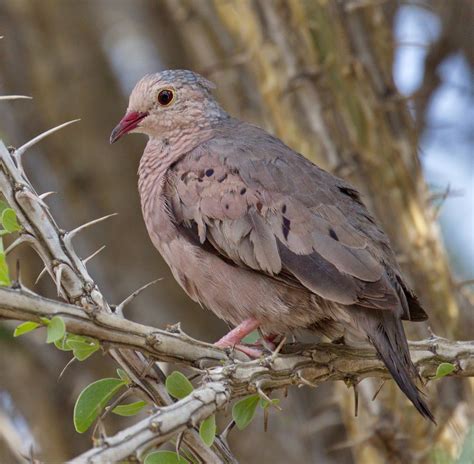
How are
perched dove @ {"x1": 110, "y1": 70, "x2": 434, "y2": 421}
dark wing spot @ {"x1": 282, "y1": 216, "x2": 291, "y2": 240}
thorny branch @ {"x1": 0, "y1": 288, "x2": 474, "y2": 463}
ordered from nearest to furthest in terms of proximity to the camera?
thorny branch @ {"x1": 0, "y1": 288, "x2": 474, "y2": 463}
perched dove @ {"x1": 110, "y1": 70, "x2": 434, "y2": 421}
dark wing spot @ {"x1": 282, "y1": 216, "x2": 291, "y2": 240}

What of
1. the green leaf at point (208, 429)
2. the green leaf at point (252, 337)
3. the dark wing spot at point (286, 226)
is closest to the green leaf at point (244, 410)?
the green leaf at point (208, 429)

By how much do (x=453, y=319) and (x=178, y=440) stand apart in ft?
11.6

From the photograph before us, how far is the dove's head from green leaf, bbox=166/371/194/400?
2191 mm

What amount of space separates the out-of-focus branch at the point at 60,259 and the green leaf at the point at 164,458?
0.23 metres

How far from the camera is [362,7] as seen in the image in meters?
6.18

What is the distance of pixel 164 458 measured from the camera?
2.85 m

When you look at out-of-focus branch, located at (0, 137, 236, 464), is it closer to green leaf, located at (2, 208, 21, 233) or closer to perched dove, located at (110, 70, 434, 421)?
green leaf, located at (2, 208, 21, 233)

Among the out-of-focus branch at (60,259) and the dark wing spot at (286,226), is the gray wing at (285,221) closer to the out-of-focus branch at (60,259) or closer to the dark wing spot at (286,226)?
the dark wing spot at (286,226)

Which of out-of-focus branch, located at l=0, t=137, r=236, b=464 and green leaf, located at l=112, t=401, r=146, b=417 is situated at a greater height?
out-of-focus branch, located at l=0, t=137, r=236, b=464

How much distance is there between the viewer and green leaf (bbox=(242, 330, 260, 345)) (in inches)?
176

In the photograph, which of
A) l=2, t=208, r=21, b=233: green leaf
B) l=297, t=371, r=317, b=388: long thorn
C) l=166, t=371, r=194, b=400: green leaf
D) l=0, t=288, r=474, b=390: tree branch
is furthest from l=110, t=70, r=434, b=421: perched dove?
l=2, t=208, r=21, b=233: green leaf

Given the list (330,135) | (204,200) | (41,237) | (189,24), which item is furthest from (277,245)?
(189,24)

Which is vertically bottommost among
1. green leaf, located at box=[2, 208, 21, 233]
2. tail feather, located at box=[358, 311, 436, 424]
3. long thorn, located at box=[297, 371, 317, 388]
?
tail feather, located at box=[358, 311, 436, 424]

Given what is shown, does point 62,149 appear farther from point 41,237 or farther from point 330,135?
point 41,237
